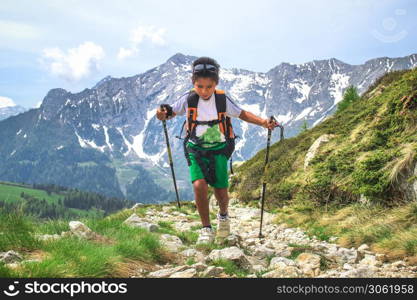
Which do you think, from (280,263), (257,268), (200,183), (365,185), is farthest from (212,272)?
(365,185)

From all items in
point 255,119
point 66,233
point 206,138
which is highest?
point 255,119

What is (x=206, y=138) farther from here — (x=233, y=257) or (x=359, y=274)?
(x=359, y=274)

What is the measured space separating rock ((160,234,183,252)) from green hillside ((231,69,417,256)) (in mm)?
2809

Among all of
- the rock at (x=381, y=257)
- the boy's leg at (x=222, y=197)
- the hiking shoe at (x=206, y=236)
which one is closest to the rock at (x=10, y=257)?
→ the hiking shoe at (x=206, y=236)

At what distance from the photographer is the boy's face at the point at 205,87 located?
7434 mm

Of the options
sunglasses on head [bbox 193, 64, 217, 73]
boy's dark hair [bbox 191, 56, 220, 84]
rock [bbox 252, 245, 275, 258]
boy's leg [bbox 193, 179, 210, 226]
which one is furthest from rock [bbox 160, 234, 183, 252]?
sunglasses on head [bbox 193, 64, 217, 73]

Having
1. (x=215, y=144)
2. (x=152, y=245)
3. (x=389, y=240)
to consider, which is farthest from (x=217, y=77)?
(x=389, y=240)

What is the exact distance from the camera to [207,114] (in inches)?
294

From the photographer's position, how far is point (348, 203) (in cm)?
1034

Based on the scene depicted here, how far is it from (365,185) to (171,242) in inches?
199

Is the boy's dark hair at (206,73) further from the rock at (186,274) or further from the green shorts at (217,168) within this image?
the rock at (186,274)

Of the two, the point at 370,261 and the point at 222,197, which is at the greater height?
the point at 222,197

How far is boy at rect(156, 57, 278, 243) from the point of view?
731cm

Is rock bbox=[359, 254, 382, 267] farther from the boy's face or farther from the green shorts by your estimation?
the boy's face
